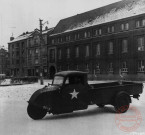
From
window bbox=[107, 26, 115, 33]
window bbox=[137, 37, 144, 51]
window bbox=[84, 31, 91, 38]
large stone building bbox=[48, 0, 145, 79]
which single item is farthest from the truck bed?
window bbox=[84, 31, 91, 38]

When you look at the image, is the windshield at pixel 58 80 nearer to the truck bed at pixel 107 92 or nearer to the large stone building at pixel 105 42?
the truck bed at pixel 107 92

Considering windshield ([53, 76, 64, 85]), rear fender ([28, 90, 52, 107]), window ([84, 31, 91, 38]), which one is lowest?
rear fender ([28, 90, 52, 107])

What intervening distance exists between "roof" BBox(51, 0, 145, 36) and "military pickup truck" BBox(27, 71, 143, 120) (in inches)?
1057

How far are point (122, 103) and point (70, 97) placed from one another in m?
2.17

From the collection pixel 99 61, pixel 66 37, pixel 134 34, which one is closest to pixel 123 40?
pixel 134 34

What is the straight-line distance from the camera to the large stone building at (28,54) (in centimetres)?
5394

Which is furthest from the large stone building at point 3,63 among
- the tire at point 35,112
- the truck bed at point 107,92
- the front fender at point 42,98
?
the front fender at point 42,98

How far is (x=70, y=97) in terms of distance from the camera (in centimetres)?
796

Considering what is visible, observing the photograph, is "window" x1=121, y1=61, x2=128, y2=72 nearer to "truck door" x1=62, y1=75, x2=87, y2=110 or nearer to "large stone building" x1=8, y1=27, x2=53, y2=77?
"large stone building" x1=8, y1=27, x2=53, y2=77

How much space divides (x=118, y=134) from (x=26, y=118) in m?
3.64

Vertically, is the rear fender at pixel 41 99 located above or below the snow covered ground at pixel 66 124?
above

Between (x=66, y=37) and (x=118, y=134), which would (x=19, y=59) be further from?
(x=118, y=134)

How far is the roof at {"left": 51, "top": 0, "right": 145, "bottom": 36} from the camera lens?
35.1 meters

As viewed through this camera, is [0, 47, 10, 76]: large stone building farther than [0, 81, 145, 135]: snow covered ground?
Yes
